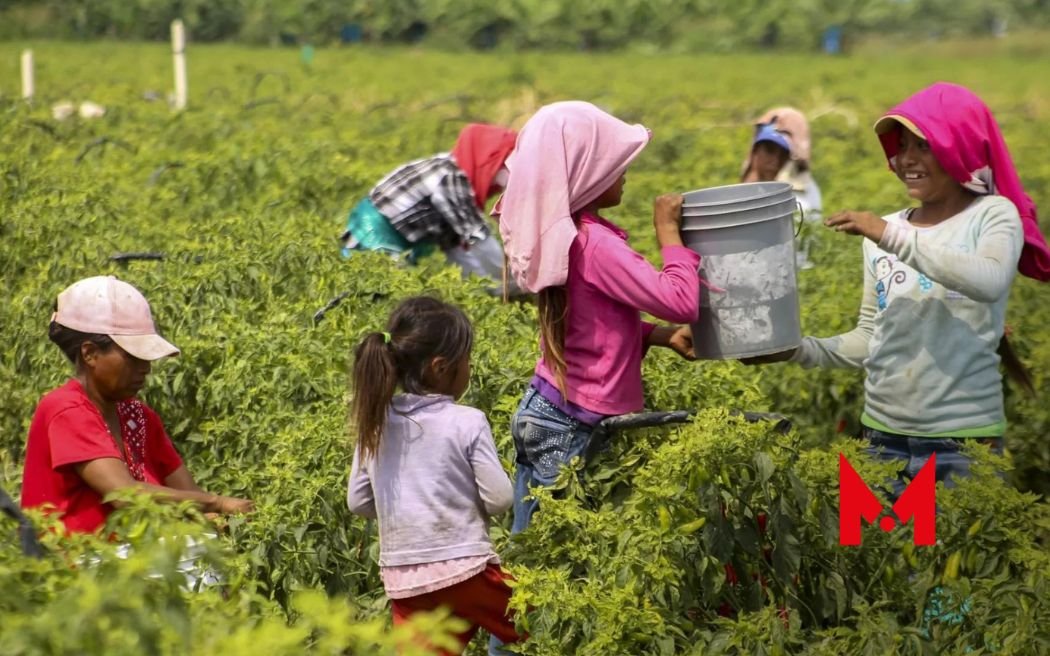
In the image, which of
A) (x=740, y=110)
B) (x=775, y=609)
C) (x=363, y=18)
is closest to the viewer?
(x=775, y=609)

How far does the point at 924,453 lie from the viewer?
4355 millimetres

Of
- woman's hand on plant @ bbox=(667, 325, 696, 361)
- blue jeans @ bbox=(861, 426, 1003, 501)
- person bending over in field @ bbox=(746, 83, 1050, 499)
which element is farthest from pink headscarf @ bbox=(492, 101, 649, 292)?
blue jeans @ bbox=(861, 426, 1003, 501)

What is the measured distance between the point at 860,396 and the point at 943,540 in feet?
7.80

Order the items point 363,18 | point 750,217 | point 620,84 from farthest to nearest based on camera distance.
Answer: point 363,18 → point 620,84 → point 750,217

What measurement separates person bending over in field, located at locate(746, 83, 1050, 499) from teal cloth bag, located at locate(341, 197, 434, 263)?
253 cm

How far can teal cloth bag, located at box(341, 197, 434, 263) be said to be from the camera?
6.48 m

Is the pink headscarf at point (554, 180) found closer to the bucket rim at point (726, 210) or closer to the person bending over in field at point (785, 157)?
the bucket rim at point (726, 210)

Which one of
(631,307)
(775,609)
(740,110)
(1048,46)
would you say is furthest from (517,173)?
(1048,46)

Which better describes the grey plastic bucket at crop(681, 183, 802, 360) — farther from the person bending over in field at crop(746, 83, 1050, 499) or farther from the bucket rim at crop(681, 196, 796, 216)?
the person bending over in field at crop(746, 83, 1050, 499)

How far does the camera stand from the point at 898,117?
13.8 feet

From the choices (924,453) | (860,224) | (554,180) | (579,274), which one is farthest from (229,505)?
(924,453)

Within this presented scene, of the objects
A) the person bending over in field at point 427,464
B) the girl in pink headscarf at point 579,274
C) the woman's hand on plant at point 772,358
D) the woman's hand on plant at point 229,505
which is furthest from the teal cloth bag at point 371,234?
the person bending over in field at point 427,464

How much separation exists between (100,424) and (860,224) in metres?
1.92

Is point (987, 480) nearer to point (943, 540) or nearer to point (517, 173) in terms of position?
point (943, 540)
